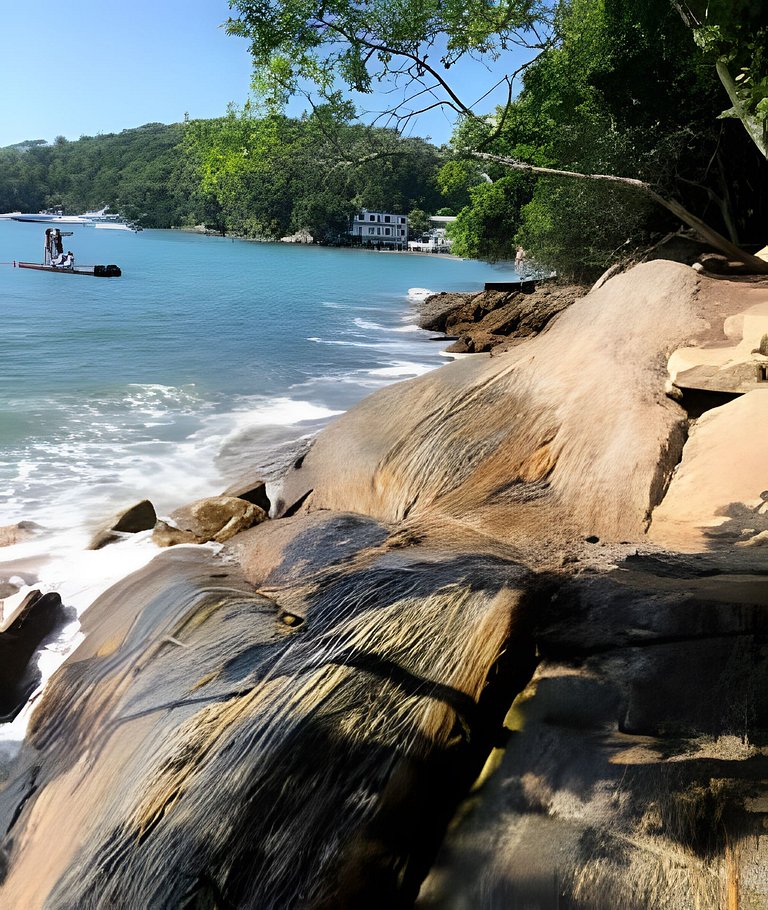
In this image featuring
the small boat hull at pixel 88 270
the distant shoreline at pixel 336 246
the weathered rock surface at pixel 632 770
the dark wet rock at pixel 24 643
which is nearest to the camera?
the weathered rock surface at pixel 632 770

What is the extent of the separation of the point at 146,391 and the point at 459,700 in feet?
42.7

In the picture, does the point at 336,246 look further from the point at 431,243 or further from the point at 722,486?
the point at 722,486

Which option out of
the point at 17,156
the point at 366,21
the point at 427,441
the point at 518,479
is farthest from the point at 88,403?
the point at 17,156

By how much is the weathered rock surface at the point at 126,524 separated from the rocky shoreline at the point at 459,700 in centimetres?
143

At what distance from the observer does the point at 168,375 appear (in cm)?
1677

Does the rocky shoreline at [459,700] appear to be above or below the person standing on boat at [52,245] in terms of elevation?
below

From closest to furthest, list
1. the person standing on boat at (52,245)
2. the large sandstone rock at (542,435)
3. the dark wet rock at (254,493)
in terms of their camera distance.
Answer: the large sandstone rock at (542,435) → the dark wet rock at (254,493) → the person standing on boat at (52,245)

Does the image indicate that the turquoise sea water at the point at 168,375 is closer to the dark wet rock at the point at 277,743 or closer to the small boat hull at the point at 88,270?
the small boat hull at the point at 88,270

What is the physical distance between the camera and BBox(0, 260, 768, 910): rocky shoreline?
2754 mm

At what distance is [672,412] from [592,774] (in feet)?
11.1

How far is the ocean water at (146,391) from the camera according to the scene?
7.28 metres

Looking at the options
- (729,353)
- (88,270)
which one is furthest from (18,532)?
(88,270)

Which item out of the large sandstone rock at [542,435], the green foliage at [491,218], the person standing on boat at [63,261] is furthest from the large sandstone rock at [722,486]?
the person standing on boat at [63,261]

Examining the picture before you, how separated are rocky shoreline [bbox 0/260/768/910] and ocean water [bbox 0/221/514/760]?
3.86ft
